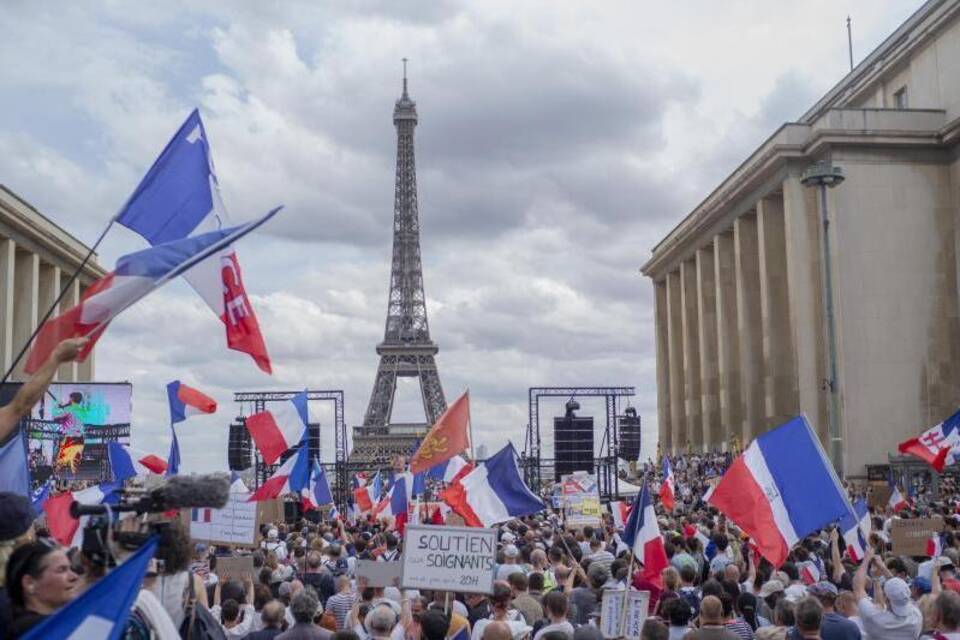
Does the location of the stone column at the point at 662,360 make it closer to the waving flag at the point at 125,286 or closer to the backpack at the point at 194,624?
the waving flag at the point at 125,286

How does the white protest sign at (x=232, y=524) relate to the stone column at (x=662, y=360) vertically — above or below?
below

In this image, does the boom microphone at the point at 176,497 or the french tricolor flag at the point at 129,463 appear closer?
the boom microphone at the point at 176,497

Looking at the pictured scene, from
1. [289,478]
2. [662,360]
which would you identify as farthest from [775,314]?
[289,478]

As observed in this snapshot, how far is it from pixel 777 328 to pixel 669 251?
64.7 ft

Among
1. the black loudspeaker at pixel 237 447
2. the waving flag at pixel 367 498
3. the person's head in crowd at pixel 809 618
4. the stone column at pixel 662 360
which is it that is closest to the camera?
the person's head in crowd at pixel 809 618

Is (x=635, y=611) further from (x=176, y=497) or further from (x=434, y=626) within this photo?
(x=176, y=497)

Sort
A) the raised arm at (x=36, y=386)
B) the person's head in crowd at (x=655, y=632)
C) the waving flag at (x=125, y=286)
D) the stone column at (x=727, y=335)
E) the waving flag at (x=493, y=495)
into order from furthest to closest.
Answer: the stone column at (x=727, y=335) → the waving flag at (x=493, y=495) → the person's head in crowd at (x=655, y=632) → the waving flag at (x=125, y=286) → the raised arm at (x=36, y=386)

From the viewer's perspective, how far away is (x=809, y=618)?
8.09 metres

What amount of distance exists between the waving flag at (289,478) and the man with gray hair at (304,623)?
34.1 feet

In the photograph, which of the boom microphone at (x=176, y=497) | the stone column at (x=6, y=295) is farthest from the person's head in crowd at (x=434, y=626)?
the stone column at (x=6, y=295)

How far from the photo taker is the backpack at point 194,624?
555 centimetres

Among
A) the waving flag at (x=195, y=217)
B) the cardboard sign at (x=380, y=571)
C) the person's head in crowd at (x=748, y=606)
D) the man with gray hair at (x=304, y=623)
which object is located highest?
the waving flag at (x=195, y=217)

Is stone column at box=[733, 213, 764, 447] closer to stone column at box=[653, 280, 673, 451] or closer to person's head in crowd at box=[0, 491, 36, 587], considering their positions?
stone column at box=[653, 280, 673, 451]

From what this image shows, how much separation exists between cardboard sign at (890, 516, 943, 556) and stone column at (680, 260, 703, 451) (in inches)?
2218
